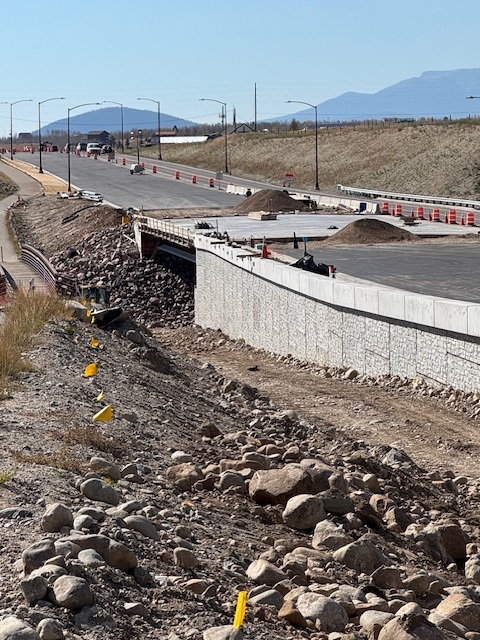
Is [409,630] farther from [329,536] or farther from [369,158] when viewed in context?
[369,158]

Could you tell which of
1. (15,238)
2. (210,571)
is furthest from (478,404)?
(15,238)

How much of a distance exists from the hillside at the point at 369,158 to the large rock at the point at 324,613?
71.5m

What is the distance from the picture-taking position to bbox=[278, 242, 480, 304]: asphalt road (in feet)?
99.3

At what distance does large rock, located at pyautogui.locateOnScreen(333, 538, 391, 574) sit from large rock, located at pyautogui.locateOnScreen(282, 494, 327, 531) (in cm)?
96

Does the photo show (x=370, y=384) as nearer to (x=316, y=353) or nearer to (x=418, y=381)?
(x=418, y=381)

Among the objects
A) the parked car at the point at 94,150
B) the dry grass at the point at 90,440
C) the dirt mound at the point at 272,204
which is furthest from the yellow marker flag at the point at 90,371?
the parked car at the point at 94,150

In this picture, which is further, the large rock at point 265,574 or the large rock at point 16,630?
the large rock at point 265,574

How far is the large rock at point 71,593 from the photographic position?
24.9 feet

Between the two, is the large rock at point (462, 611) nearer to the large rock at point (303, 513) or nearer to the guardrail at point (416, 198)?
the large rock at point (303, 513)

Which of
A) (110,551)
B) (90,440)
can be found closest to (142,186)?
(90,440)

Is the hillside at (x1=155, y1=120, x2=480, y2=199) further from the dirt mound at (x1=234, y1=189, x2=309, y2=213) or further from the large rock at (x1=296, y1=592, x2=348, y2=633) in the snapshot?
the large rock at (x1=296, y1=592, x2=348, y2=633)

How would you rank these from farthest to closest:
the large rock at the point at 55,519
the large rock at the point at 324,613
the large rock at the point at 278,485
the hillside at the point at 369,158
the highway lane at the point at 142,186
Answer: the hillside at the point at 369,158, the highway lane at the point at 142,186, the large rock at the point at 278,485, the large rock at the point at 55,519, the large rock at the point at 324,613

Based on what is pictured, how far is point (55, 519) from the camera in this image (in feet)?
29.9

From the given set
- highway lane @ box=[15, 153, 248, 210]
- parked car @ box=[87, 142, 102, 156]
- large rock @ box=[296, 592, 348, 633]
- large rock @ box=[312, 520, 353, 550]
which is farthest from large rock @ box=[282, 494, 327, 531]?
parked car @ box=[87, 142, 102, 156]
